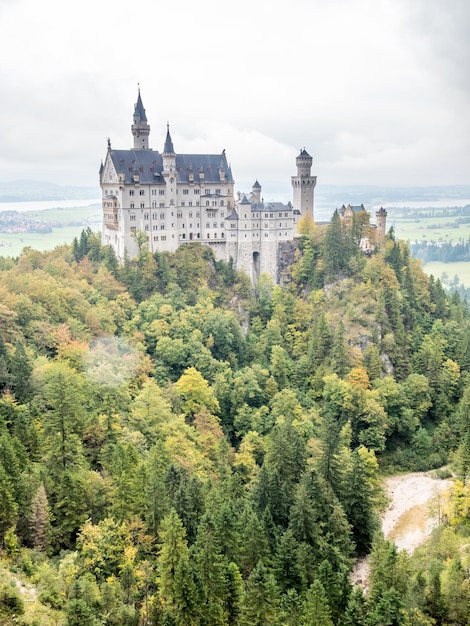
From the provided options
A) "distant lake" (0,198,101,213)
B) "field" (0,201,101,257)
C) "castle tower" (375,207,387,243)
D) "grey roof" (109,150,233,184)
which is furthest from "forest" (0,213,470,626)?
"distant lake" (0,198,101,213)

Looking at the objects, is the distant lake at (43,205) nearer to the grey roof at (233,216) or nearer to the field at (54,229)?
the field at (54,229)

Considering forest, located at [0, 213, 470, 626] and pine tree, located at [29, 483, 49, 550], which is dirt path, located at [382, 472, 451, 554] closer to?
forest, located at [0, 213, 470, 626]

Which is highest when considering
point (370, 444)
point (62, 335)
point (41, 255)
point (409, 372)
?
point (41, 255)

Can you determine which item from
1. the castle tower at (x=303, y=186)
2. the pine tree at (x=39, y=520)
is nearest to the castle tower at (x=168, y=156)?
the castle tower at (x=303, y=186)

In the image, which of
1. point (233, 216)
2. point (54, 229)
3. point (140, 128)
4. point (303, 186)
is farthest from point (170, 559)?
point (54, 229)

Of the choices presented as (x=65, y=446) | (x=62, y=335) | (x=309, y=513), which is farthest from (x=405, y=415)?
(x=65, y=446)

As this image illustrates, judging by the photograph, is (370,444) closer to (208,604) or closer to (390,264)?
(390,264)
